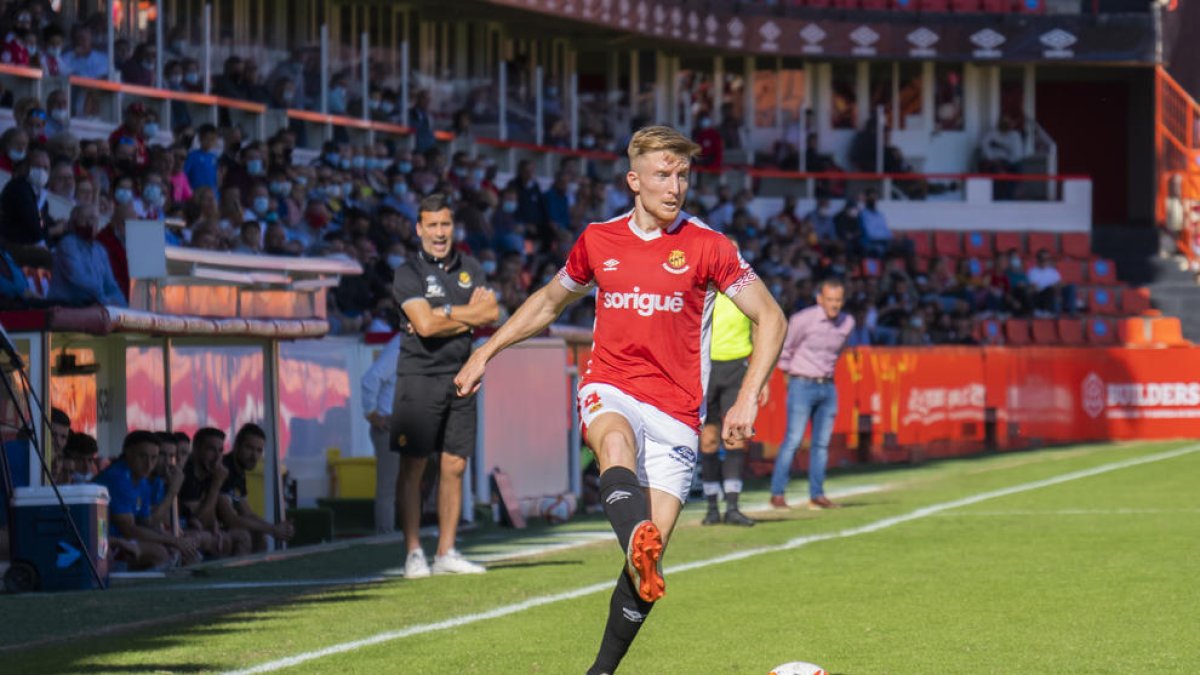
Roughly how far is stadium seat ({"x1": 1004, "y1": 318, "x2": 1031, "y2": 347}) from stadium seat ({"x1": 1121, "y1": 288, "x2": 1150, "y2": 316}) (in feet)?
12.5

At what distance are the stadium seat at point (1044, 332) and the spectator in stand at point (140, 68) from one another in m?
19.7

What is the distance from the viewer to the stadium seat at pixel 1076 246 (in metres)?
46.1

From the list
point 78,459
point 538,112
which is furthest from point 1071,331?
point 78,459

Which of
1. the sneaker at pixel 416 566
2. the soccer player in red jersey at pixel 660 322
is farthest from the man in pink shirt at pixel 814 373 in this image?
the soccer player in red jersey at pixel 660 322

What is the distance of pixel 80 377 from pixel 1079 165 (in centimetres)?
4277

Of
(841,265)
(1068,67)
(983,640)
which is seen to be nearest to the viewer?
(983,640)

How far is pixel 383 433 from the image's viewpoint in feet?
57.1

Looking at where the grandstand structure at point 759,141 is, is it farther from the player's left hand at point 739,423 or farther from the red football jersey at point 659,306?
the player's left hand at point 739,423

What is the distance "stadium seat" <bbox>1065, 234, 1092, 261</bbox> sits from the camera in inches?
1816

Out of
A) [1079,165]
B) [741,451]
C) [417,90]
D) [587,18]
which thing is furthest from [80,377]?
[1079,165]

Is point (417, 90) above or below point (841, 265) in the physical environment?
above

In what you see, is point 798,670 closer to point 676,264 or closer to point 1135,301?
point 676,264

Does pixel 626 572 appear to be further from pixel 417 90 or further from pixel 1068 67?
pixel 1068 67

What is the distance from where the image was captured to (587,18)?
132ft
